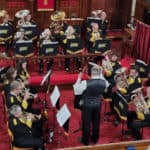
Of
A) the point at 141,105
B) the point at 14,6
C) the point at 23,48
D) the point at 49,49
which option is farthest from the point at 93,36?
the point at 141,105

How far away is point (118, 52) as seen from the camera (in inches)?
445

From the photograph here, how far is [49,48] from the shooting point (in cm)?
954

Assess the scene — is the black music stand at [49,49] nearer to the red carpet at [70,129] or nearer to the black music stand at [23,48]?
the black music stand at [23,48]

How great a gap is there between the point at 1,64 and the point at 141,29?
13.8ft

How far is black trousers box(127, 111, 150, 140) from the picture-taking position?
7195 mm

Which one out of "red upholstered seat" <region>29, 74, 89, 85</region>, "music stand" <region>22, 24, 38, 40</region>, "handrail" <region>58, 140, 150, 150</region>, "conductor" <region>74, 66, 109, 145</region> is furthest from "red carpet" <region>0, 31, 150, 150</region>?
"music stand" <region>22, 24, 38, 40</region>

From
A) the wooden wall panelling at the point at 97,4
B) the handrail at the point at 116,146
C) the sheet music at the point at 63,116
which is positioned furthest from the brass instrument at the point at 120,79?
the wooden wall panelling at the point at 97,4

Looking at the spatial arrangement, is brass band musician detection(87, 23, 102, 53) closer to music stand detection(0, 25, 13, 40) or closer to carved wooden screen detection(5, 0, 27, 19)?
music stand detection(0, 25, 13, 40)

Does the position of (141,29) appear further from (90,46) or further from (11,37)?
(11,37)

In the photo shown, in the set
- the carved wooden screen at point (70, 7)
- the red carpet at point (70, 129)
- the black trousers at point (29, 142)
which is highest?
the carved wooden screen at point (70, 7)

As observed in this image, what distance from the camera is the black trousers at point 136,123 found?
720cm

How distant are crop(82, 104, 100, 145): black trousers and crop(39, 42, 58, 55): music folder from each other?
9.30 feet

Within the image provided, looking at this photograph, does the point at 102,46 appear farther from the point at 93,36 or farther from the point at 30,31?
the point at 30,31

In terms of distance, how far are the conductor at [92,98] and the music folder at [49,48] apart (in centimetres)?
280
